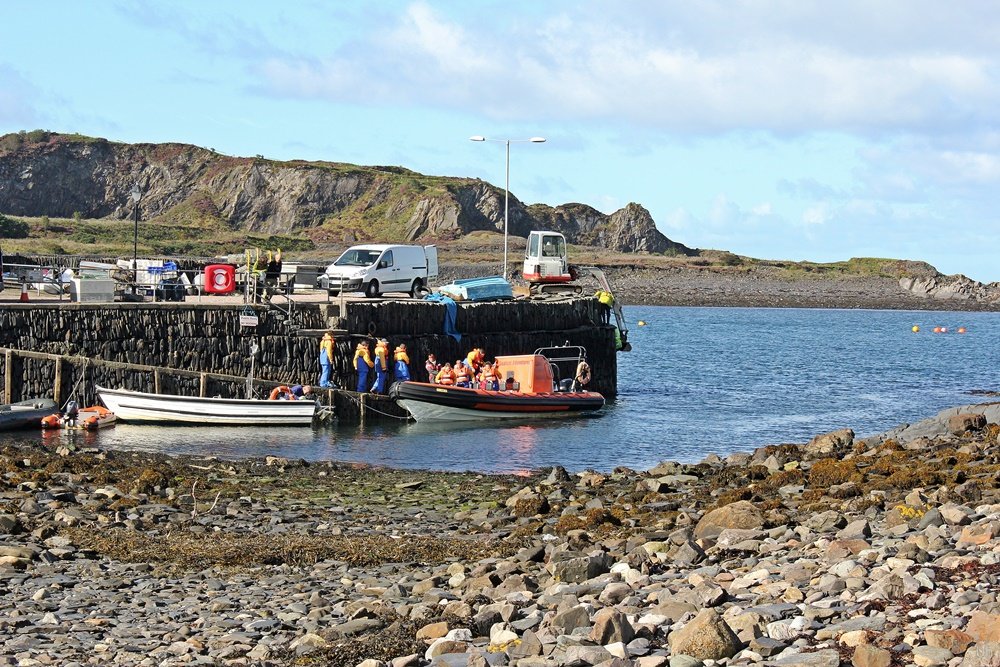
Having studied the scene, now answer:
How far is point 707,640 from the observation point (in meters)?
9.13

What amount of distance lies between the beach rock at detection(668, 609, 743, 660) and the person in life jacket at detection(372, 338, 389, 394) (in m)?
26.1

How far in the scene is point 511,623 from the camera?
→ 10.6 meters

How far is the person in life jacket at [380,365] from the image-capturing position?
115ft

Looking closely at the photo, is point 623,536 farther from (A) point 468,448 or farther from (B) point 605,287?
(B) point 605,287

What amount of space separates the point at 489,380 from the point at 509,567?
73.0 feet

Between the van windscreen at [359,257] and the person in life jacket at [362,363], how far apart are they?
790 cm

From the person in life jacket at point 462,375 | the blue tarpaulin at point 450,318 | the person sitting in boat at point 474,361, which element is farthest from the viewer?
the blue tarpaulin at point 450,318

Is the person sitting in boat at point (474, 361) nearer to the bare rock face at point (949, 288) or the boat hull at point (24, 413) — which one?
the boat hull at point (24, 413)

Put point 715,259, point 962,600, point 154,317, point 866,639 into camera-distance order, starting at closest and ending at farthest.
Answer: point 866,639
point 962,600
point 154,317
point 715,259

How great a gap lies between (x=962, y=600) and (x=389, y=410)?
82.5 ft

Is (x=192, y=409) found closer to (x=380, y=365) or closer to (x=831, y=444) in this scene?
(x=380, y=365)

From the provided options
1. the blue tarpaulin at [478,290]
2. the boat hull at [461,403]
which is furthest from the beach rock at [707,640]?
the blue tarpaulin at [478,290]

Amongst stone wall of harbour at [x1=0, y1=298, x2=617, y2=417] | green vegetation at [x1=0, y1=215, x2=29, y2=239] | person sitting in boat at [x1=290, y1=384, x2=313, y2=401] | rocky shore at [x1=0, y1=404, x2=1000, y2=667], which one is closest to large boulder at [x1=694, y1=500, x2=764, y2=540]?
rocky shore at [x1=0, y1=404, x2=1000, y2=667]

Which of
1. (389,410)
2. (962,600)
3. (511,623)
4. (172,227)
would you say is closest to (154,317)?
(389,410)
